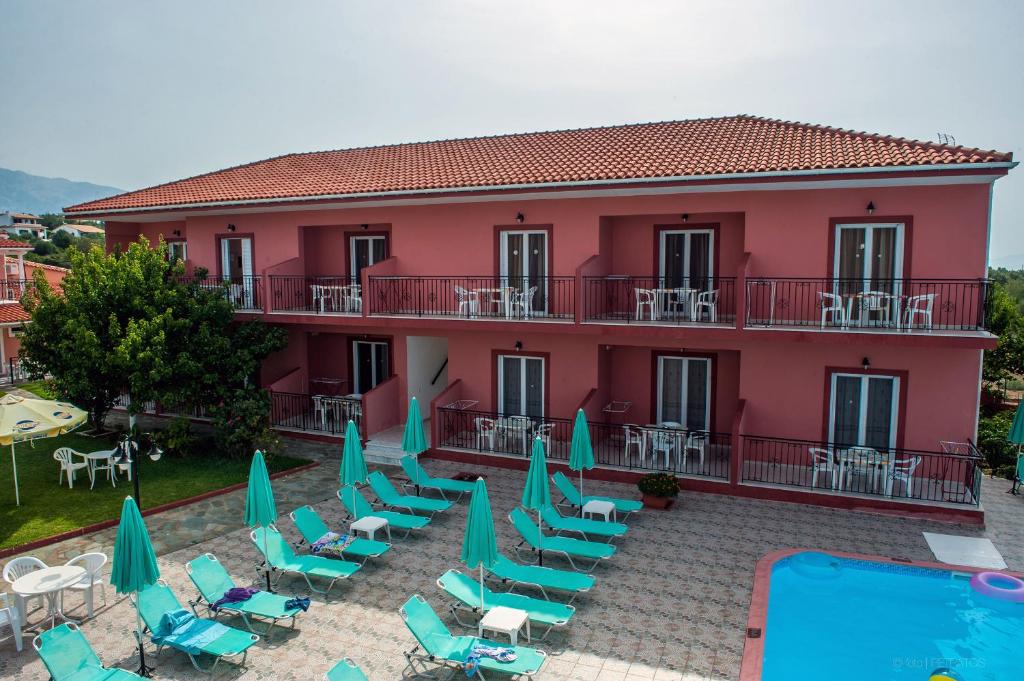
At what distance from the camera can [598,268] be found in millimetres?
17031

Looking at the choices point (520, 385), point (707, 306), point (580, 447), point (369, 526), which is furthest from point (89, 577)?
point (707, 306)

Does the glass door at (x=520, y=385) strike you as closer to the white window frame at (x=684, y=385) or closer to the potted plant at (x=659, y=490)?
the white window frame at (x=684, y=385)

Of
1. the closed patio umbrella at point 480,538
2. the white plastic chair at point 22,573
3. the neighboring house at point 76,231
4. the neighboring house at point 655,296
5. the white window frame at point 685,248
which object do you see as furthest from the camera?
the neighboring house at point 76,231

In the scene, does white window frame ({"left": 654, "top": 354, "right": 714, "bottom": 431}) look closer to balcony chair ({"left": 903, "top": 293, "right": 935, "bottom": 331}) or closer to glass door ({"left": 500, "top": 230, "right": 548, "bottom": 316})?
glass door ({"left": 500, "top": 230, "right": 548, "bottom": 316})

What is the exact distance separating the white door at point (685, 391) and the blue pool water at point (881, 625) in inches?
228

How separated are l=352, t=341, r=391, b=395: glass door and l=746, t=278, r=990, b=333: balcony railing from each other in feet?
36.7

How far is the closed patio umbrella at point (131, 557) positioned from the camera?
8.40 m

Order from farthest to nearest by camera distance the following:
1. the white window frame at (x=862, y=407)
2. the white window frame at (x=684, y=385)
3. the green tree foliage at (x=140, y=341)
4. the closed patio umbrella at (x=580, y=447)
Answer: the white window frame at (x=684, y=385) < the green tree foliage at (x=140, y=341) < the white window frame at (x=862, y=407) < the closed patio umbrella at (x=580, y=447)

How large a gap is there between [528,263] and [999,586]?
12.0 m

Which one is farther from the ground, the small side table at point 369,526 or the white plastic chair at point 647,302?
the white plastic chair at point 647,302

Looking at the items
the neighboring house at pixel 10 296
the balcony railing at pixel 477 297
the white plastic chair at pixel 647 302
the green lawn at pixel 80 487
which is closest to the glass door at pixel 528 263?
the balcony railing at pixel 477 297

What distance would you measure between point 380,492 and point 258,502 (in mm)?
3922

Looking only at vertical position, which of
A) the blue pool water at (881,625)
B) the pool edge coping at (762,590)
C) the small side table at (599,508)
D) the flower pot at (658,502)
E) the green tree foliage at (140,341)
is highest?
the green tree foliage at (140,341)

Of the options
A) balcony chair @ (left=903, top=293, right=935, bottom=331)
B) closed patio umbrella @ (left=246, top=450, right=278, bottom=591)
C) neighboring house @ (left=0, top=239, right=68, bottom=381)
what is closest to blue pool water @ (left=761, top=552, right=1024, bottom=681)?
balcony chair @ (left=903, top=293, right=935, bottom=331)
